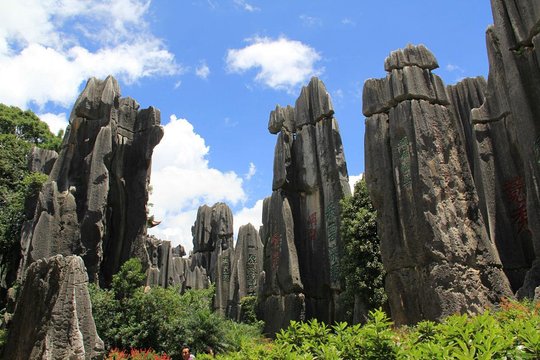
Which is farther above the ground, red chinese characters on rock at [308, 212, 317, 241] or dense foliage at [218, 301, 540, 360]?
red chinese characters on rock at [308, 212, 317, 241]

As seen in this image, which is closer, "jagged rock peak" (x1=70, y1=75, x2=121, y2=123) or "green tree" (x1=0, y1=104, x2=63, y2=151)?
"jagged rock peak" (x1=70, y1=75, x2=121, y2=123)

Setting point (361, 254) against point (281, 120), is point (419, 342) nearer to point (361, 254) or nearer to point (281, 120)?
point (361, 254)

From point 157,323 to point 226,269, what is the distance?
16413 mm

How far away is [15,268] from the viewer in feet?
63.2

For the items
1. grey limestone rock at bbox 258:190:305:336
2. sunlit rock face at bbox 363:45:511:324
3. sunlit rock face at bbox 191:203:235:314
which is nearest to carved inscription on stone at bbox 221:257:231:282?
sunlit rock face at bbox 191:203:235:314

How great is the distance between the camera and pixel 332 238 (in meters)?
17.0

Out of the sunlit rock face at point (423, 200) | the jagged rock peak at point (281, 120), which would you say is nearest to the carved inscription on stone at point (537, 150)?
the sunlit rock face at point (423, 200)

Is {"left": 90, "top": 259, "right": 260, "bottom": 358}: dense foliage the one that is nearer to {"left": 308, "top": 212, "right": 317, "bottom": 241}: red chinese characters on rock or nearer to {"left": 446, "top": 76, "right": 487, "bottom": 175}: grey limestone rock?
{"left": 308, "top": 212, "right": 317, "bottom": 241}: red chinese characters on rock

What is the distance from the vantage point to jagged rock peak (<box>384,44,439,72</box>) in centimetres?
1316

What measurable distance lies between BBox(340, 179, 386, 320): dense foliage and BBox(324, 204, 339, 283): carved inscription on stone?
3.34 feet

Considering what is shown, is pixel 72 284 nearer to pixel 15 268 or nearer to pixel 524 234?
pixel 524 234

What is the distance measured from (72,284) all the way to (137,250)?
34.8ft

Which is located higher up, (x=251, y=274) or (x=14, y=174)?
(x=14, y=174)

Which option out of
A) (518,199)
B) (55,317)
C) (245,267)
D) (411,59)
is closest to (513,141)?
(518,199)
